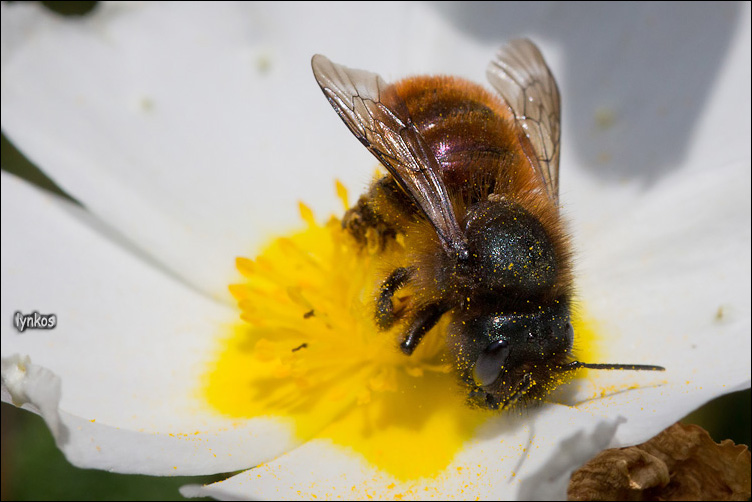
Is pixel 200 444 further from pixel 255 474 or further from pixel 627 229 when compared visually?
pixel 627 229

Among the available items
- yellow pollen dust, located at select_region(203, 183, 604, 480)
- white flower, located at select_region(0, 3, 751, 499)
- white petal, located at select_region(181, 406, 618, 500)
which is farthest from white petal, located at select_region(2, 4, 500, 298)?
white petal, located at select_region(181, 406, 618, 500)

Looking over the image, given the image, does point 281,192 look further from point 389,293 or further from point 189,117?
point 389,293

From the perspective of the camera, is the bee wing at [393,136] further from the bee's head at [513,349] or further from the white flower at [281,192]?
the white flower at [281,192]

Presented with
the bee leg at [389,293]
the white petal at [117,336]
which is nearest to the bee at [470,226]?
the bee leg at [389,293]

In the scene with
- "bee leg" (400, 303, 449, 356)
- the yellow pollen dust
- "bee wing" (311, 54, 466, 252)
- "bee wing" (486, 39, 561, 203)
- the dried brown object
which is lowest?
the dried brown object

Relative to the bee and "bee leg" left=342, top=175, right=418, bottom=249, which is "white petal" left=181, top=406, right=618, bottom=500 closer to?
the bee

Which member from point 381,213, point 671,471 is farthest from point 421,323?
point 671,471

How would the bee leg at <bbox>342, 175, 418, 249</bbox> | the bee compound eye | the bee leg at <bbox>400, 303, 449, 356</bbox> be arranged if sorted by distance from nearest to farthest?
1. the bee compound eye
2. the bee leg at <bbox>400, 303, 449, 356</bbox>
3. the bee leg at <bbox>342, 175, 418, 249</bbox>
